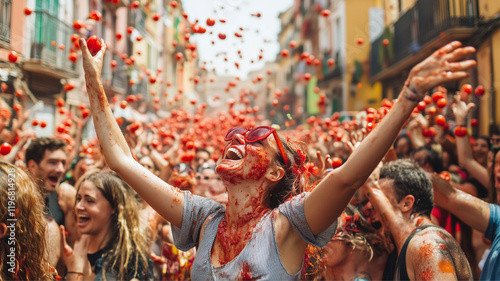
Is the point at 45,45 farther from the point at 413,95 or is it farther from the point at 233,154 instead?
the point at 413,95

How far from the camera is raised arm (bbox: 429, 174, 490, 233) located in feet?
9.24

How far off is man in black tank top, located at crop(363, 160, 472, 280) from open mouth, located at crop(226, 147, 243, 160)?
1023 mm

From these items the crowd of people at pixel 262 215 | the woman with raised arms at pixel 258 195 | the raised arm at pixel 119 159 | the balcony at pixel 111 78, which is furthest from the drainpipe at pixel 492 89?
the balcony at pixel 111 78

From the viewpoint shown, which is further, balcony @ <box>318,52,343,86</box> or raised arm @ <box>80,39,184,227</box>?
balcony @ <box>318,52,343,86</box>

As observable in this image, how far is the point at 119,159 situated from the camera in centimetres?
208

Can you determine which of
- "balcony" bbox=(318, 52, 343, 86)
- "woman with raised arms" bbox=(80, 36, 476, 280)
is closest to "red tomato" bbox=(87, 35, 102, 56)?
"woman with raised arms" bbox=(80, 36, 476, 280)

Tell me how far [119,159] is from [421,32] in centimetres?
1290

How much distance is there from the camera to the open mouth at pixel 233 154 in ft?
6.77

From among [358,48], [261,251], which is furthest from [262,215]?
[358,48]

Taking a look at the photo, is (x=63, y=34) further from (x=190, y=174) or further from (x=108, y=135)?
(x=108, y=135)

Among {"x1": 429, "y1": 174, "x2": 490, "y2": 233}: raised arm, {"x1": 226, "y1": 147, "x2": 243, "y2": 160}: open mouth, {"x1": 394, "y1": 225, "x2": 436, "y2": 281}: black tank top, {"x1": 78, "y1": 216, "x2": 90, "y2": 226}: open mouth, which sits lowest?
{"x1": 394, "y1": 225, "x2": 436, "y2": 281}: black tank top

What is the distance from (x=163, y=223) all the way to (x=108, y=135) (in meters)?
2.06

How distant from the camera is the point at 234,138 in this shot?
214 centimetres

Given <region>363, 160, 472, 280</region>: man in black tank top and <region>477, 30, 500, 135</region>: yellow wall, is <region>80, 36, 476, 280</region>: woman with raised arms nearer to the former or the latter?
<region>363, 160, 472, 280</region>: man in black tank top
